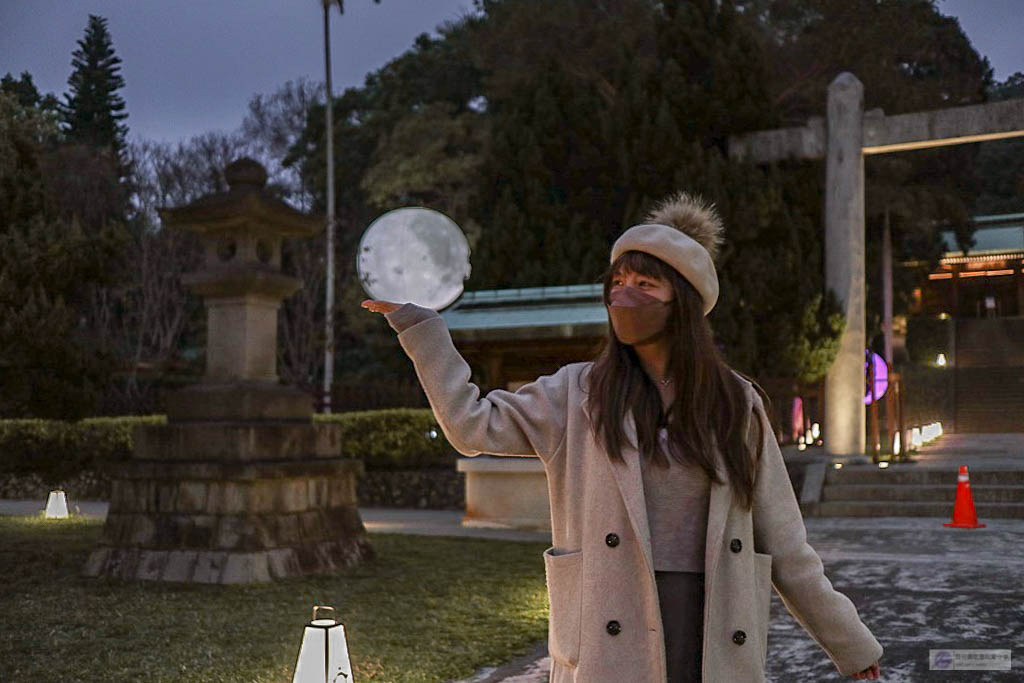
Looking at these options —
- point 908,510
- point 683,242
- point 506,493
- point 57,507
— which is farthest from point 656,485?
point 57,507

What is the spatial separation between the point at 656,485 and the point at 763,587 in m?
0.36

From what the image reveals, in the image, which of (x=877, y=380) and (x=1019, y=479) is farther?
(x=877, y=380)

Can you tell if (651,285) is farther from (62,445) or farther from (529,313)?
(62,445)

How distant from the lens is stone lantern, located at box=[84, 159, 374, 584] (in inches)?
324

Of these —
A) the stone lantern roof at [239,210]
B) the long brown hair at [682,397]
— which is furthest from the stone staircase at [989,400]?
the long brown hair at [682,397]

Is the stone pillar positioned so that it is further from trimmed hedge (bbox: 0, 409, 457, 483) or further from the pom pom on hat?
the pom pom on hat

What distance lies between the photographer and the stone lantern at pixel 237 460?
27.0 ft

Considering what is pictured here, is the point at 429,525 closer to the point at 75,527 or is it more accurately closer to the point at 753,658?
the point at 75,527

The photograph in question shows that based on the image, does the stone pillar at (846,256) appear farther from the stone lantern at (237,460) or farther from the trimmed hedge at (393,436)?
the stone lantern at (237,460)

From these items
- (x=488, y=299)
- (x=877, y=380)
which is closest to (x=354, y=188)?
(x=488, y=299)

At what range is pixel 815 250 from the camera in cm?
1625

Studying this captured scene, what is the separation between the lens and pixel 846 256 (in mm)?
15367

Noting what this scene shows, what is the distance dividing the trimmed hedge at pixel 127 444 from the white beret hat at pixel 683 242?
14.0 m

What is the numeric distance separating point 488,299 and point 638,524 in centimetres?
1365
